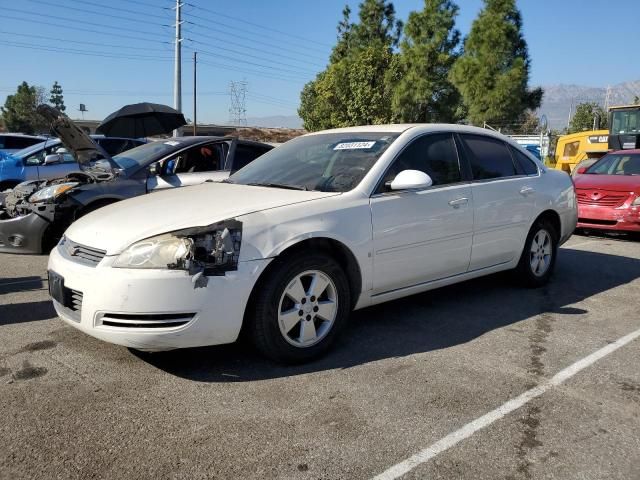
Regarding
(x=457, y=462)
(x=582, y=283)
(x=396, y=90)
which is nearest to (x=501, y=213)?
(x=582, y=283)

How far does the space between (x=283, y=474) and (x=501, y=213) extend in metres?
3.22

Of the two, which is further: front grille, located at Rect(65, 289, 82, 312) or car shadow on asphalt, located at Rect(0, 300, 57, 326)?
car shadow on asphalt, located at Rect(0, 300, 57, 326)

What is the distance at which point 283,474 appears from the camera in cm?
239

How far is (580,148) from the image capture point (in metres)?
16.9

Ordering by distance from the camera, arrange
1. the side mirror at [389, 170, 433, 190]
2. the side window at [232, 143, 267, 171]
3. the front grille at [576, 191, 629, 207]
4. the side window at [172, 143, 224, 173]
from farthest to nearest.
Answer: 1. the front grille at [576, 191, 629, 207]
2. the side window at [232, 143, 267, 171]
3. the side window at [172, 143, 224, 173]
4. the side mirror at [389, 170, 433, 190]

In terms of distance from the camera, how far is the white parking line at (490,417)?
96.7 inches

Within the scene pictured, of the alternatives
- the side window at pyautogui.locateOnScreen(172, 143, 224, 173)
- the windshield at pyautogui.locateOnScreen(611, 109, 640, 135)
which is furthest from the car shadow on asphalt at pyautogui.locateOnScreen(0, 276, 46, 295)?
the windshield at pyautogui.locateOnScreen(611, 109, 640, 135)

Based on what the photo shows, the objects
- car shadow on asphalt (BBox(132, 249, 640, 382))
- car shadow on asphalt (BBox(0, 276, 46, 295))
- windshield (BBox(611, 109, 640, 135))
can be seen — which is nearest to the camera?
car shadow on asphalt (BBox(132, 249, 640, 382))

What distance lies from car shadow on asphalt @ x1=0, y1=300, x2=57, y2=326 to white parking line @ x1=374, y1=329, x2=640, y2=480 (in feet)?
10.2

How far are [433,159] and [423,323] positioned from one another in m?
1.29

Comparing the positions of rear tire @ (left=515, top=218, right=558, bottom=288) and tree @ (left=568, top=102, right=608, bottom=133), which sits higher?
tree @ (left=568, top=102, right=608, bottom=133)

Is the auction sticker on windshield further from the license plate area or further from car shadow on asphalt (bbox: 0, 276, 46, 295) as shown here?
car shadow on asphalt (bbox: 0, 276, 46, 295)

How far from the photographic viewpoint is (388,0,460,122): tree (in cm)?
3103

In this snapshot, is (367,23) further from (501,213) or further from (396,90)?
(501,213)
